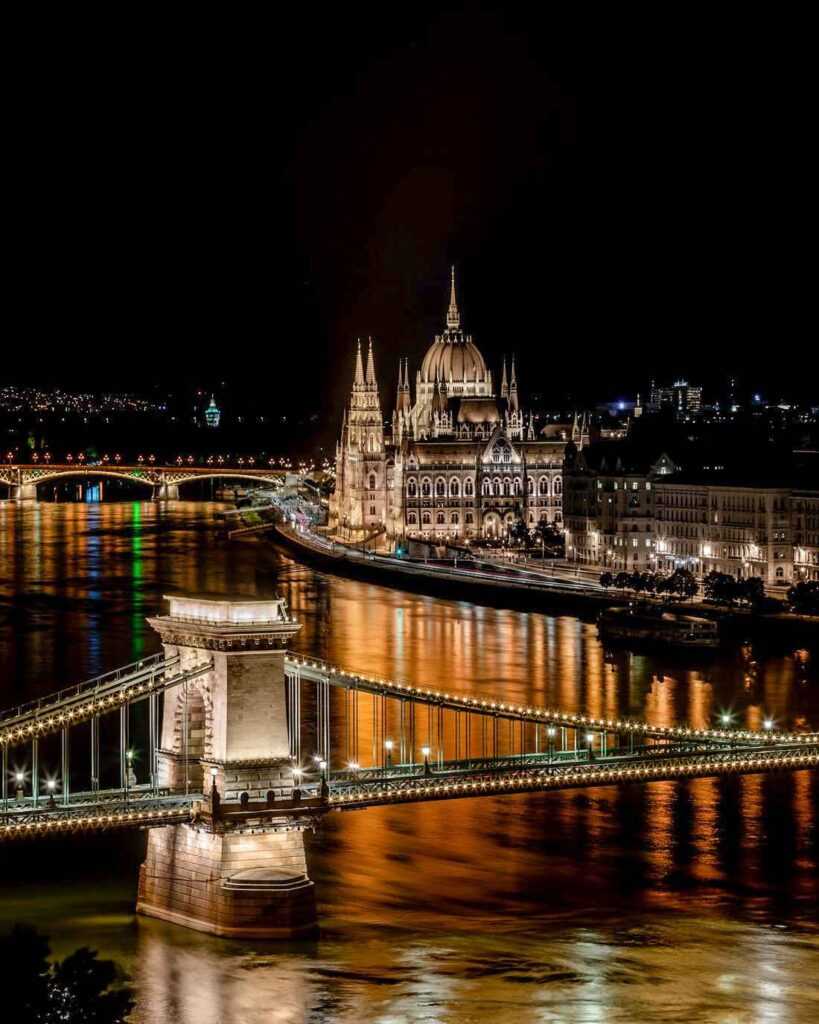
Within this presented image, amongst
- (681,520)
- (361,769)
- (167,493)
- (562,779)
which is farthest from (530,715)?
(167,493)

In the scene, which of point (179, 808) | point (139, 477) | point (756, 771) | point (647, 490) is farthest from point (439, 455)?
point (179, 808)

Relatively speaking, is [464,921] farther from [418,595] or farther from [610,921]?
[418,595]

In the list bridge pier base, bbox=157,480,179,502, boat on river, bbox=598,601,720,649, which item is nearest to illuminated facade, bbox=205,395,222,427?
bridge pier base, bbox=157,480,179,502

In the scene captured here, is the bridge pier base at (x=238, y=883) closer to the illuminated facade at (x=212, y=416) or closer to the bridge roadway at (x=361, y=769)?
the bridge roadway at (x=361, y=769)

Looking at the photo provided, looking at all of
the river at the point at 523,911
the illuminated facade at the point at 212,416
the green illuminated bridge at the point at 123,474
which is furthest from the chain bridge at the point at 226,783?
the illuminated facade at the point at 212,416

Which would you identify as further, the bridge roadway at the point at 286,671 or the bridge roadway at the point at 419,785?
the bridge roadway at the point at 286,671

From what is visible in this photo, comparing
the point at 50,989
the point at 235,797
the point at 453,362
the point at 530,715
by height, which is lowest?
the point at 50,989

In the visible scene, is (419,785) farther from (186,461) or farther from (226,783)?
(186,461)

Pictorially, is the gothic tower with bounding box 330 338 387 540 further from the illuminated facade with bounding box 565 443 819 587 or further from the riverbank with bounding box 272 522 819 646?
the illuminated facade with bounding box 565 443 819 587
